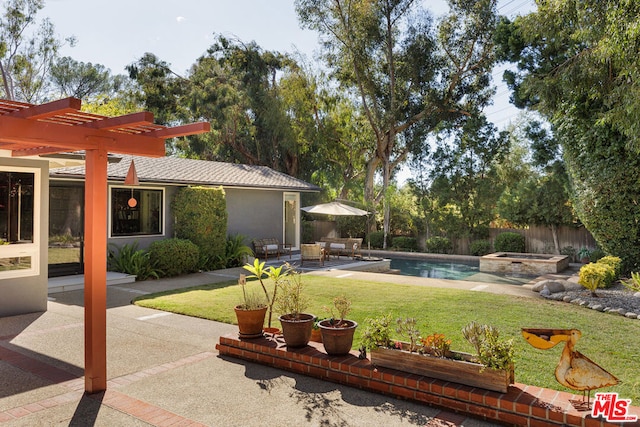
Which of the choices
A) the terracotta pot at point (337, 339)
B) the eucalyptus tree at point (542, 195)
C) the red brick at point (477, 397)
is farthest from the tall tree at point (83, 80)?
the red brick at point (477, 397)

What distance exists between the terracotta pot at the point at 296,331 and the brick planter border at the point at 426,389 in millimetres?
95

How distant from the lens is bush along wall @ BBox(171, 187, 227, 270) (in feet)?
45.1

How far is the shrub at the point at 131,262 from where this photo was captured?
12156 mm

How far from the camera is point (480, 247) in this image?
2097 cm

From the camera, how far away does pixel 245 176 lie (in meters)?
17.8

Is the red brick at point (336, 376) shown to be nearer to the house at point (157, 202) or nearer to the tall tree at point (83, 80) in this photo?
the house at point (157, 202)

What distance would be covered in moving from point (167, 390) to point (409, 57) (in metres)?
22.5

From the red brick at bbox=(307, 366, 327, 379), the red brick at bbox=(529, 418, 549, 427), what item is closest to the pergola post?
the red brick at bbox=(307, 366, 327, 379)

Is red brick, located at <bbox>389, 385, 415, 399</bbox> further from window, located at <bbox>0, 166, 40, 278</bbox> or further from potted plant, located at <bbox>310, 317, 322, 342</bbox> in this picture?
window, located at <bbox>0, 166, 40, 278</bbox>

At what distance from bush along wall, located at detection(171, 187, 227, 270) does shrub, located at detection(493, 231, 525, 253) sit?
41.7ft

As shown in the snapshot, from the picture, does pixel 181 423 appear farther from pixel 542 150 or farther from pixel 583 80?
pixel 542 150

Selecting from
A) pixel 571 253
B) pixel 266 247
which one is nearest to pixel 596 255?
pixel 571 253

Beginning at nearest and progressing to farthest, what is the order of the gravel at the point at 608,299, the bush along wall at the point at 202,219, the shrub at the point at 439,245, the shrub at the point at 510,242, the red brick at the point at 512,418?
the red brick at the point at 512,418 < the gravel at the point at 608,299 < the bush along wall at the point at 202,219 < the shrub at the point at 510,242 < the shrub at the point at 439,245

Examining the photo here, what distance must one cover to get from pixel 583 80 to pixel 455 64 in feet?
46.1
